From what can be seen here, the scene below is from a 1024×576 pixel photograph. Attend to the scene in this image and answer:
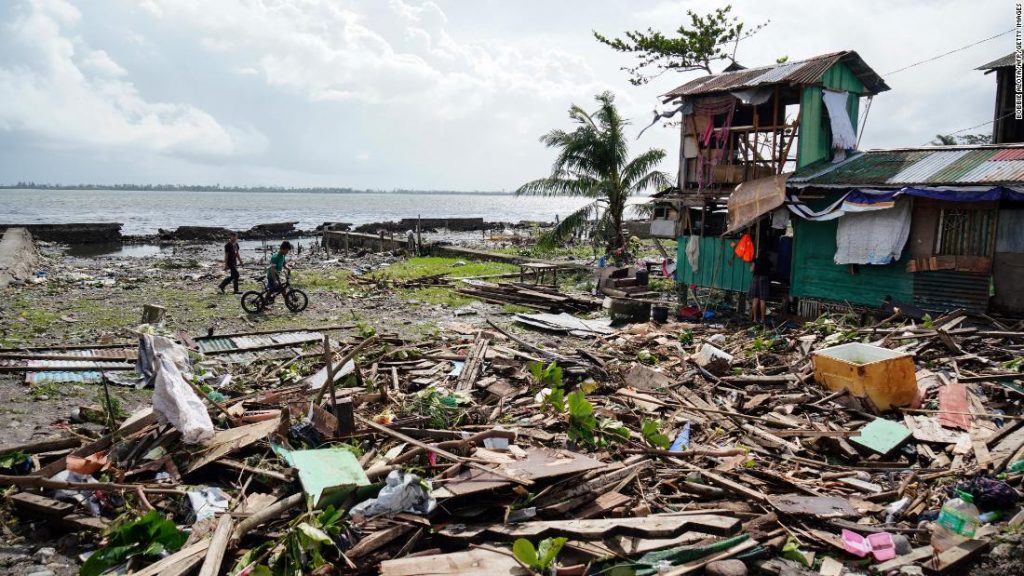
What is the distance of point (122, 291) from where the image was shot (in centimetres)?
1908

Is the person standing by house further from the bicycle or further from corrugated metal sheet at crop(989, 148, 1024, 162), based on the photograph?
the bicycle

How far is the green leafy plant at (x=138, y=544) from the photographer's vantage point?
465cm

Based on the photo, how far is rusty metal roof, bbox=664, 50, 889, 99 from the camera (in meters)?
15.2

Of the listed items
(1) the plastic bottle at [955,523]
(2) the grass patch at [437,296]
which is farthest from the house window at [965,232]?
(2) the grass patch at [437,296]

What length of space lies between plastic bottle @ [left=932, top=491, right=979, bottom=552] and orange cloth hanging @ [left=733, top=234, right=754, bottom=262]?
36.4 ft

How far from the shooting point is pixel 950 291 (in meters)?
12.9

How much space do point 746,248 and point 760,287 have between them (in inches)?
61.3

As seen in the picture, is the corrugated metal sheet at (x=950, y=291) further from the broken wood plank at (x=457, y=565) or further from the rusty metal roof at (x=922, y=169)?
the broken wood plank at (x=457, y=565)

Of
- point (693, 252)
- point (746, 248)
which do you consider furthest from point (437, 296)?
point (746, 248)

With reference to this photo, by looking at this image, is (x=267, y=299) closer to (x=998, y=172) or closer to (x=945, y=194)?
(x=945, y=194)

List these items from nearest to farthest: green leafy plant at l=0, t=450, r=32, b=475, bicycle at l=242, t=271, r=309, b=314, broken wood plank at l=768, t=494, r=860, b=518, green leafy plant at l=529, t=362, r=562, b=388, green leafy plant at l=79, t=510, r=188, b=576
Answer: green leafy plant at l=79, t=510, r=188, b=576 < broken wood plank at l=768, t=494, r=860, b=518 < green leafy plant at l=0, t=450, r=32, b=475 < green leafy plant at l=529, t=362, r=562, b=388 < bicycle at l=242, t=271, r=309, b=314

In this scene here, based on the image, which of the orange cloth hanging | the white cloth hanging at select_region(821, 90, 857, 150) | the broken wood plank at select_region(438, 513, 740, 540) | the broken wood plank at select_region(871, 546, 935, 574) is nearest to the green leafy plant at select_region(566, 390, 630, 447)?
the broken wood plank at select_region(438, 513, 740, 540)

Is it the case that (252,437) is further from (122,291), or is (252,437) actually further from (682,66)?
(682,66)

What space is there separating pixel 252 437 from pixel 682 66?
1001 inches
